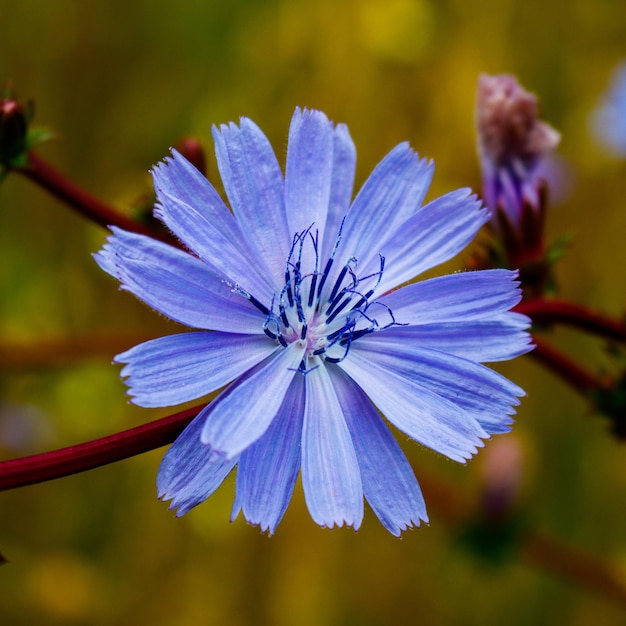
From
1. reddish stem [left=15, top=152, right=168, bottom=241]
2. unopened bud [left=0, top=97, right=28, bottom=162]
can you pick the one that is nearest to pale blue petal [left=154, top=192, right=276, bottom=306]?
reddish stem [left=15, top=152, right=168, bottom=241]

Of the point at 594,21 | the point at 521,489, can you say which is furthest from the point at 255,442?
the point at 594,21

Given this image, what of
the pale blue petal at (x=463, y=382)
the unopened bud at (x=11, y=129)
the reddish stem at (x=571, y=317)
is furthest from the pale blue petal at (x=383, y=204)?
the unopened bud at (x=11, y=129)

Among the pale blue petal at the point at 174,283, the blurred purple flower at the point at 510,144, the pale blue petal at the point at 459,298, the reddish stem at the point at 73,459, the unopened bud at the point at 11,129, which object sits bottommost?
the reddish stem at the point at 73,459

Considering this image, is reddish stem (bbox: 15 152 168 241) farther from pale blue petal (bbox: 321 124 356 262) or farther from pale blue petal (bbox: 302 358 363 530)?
pale blue petal (bbox: 302 358 363 530)

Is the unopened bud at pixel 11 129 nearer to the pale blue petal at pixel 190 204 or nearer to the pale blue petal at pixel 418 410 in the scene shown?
the pale blue petal at pixel 190 204

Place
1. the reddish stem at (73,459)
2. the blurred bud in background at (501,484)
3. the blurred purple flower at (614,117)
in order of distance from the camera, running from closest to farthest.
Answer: the reddish stem at (73,459) → the blurred bud in background at (501,484) → the blurred purple flower at (614,117)
